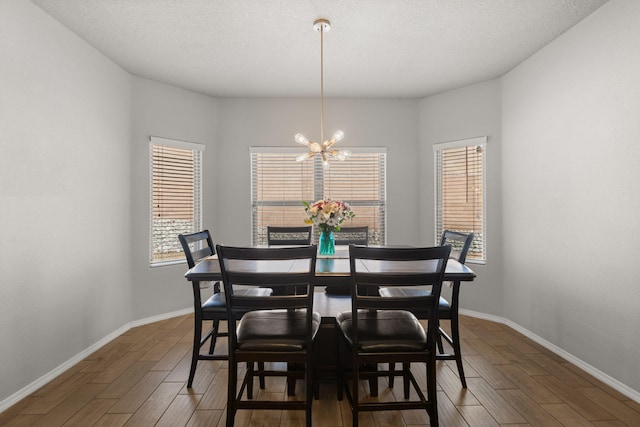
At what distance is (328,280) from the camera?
2.17 metres

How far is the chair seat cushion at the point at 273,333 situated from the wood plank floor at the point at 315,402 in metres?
0.54

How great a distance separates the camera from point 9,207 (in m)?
2.31

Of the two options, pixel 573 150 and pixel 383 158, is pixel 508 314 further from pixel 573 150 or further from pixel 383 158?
pixel 383 158

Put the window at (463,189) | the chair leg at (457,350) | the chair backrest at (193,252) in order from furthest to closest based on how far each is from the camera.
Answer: the window at (463,189), the chair backrest at (193,252), the chair leg at (457,350)

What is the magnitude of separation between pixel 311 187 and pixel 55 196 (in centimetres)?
275

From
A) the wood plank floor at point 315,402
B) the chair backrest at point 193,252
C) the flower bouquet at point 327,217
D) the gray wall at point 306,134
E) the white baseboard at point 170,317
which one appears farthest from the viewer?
the gray wall at point 306,134

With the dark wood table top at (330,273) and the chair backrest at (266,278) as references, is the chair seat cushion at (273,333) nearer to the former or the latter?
the chair backrest at (266,278)

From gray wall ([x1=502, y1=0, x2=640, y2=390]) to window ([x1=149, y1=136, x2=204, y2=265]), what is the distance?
364 cm

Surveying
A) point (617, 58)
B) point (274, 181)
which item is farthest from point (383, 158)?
point (617, 58)

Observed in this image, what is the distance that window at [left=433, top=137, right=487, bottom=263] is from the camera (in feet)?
13.5

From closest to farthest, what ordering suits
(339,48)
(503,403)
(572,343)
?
(503,403)
(572,343)
(339,48)

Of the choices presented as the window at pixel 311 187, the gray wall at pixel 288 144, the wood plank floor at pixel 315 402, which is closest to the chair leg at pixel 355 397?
the wood plank floor at pixel 315 402

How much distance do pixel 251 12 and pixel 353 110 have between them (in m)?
2.24

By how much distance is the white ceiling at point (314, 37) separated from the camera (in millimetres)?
2543
